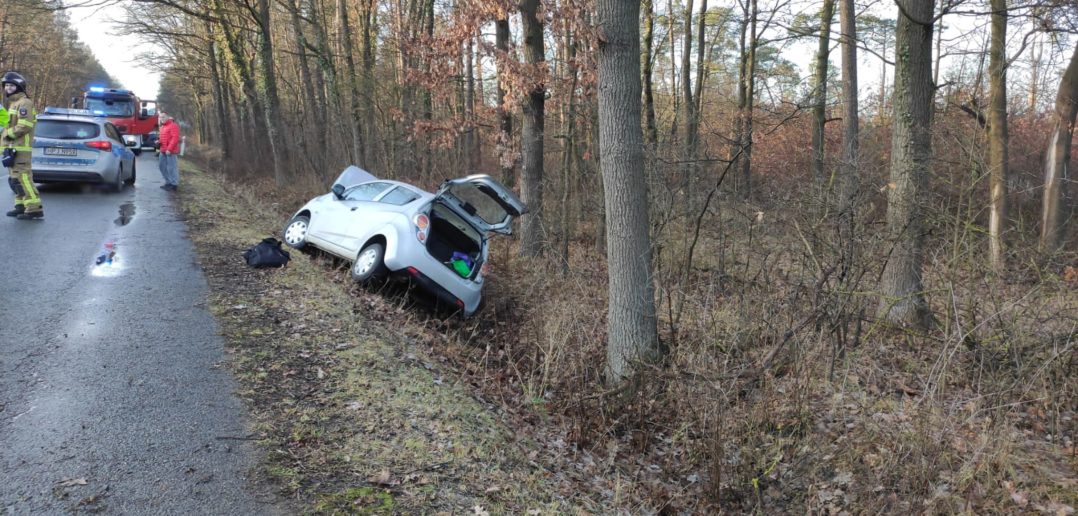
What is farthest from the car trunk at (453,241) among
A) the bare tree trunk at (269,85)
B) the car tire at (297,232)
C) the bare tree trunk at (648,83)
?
the bare tree trunk at (269,85)

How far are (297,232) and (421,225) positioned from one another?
11.0 ft

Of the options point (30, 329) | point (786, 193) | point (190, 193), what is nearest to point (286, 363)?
point (30, 329)

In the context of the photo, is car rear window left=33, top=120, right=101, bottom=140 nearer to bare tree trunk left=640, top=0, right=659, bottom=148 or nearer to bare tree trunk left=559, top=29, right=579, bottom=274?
bare tree trunk left=559, top=29, right=579, bottom=274

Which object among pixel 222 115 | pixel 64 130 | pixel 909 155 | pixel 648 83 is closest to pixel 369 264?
pixel 909 155

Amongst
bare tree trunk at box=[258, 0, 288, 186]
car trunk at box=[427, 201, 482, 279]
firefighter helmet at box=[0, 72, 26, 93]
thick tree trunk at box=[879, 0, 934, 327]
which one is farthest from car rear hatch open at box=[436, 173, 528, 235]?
bare tree trunk at box=[258, 0, 288, 186]

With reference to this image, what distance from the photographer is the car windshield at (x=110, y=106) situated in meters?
27.2

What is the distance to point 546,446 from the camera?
5.47 metres

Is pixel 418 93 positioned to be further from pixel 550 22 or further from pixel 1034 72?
pixel 1034 72

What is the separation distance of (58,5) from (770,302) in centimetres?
1573

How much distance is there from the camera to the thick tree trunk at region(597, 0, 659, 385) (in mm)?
6172

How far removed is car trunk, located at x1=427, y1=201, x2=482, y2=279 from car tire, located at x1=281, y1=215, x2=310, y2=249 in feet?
8.31

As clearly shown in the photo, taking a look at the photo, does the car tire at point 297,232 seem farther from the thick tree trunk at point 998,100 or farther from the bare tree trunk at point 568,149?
the thick tree trunk at point 998,100

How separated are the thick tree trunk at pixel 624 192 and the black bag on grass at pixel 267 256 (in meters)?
4.66

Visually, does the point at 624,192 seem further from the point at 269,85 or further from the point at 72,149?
the point at 269,85
